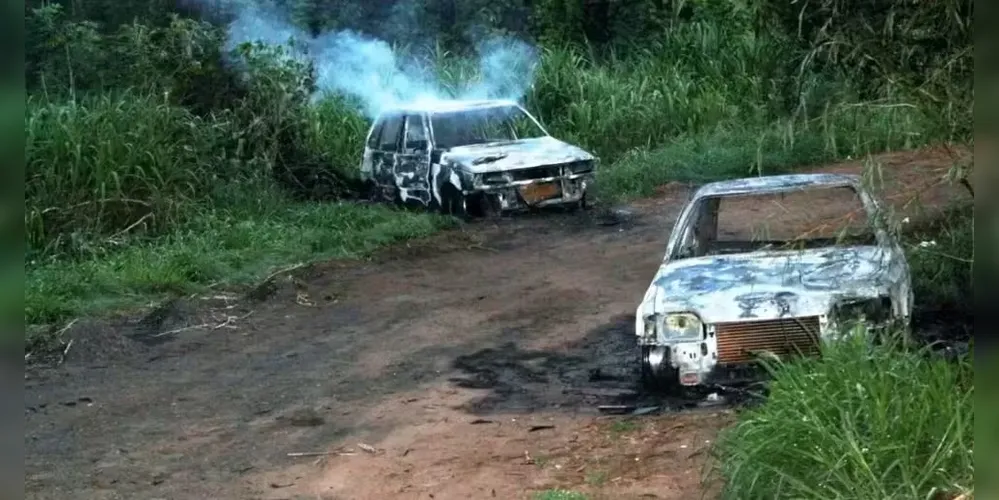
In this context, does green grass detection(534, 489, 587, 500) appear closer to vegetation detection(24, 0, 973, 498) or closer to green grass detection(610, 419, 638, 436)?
vegetation detection(24, 0, 973, 498)

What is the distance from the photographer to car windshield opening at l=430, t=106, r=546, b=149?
48.3 ft

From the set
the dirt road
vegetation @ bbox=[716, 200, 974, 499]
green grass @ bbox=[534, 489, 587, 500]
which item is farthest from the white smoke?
vegetation @ bbox=[716, 200, 974, 499]

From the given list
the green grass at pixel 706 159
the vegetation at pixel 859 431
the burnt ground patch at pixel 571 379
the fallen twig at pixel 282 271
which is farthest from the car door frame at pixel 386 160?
the vegetation at pixel 859 431

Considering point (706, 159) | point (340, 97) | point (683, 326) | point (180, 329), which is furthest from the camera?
point (340, 97)

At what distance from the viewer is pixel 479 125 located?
49.2ft

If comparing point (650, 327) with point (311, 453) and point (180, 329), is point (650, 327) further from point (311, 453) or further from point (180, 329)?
point (180, 329)

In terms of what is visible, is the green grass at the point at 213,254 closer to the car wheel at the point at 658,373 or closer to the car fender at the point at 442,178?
the car fender at the point at 442,178

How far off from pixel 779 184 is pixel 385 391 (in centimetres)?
281

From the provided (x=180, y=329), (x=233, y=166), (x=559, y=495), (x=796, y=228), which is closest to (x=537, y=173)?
(x=233, y=166)

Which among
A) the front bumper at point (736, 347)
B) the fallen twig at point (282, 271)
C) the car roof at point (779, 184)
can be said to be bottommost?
the fallen twig at point (282, 271)

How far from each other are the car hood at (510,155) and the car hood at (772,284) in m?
6.63

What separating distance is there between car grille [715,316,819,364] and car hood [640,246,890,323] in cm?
5

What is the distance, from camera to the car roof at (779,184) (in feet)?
24.7

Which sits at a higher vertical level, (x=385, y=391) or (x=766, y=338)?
(x=766, y=338)
